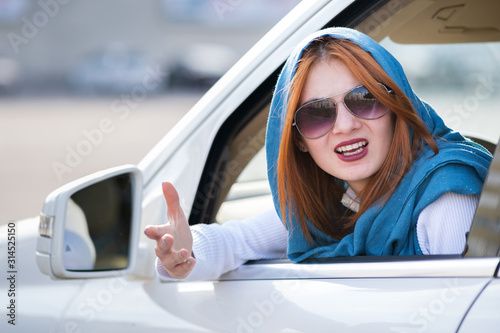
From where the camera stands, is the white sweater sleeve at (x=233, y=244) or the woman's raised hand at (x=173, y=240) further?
the white sweater sleeve at (x=233, y=244)

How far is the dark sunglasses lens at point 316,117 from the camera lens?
179cm

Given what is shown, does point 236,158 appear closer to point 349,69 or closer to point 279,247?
point 279,247

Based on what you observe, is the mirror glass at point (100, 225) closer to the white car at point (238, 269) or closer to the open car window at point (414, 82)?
the white car at point (238, 269)

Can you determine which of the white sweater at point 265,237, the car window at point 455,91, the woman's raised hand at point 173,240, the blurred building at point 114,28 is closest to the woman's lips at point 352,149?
the white sweater at point 265,237

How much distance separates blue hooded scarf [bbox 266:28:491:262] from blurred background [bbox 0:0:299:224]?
22.9 feet

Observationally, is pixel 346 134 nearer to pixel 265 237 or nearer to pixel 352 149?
pixel 352 149

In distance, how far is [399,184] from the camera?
1.73 m

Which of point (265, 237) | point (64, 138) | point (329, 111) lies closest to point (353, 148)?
point (329, 111)

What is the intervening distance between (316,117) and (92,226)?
2.41ft

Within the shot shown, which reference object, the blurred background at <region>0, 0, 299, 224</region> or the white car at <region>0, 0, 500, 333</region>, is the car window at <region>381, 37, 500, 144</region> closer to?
the white car at <region>0, 0, 500, 333</region>

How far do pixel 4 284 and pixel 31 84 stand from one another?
31.0 metres

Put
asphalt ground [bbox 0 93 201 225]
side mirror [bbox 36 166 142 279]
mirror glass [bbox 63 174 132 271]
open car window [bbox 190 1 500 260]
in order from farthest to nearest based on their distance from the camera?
asphalt ground [bbox 0 93 201 225]
open car window [bbox 190 1 500 260]
mirror glass [bbox 63 174 132 271]
side mirror [bbox 36 166 142 279]

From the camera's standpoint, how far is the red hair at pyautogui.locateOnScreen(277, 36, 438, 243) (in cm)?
176

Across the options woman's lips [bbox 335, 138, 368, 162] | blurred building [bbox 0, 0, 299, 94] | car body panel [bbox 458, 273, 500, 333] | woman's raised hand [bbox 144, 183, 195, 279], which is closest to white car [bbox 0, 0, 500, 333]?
car body panel [bbox 458, 273, 500, 333]
